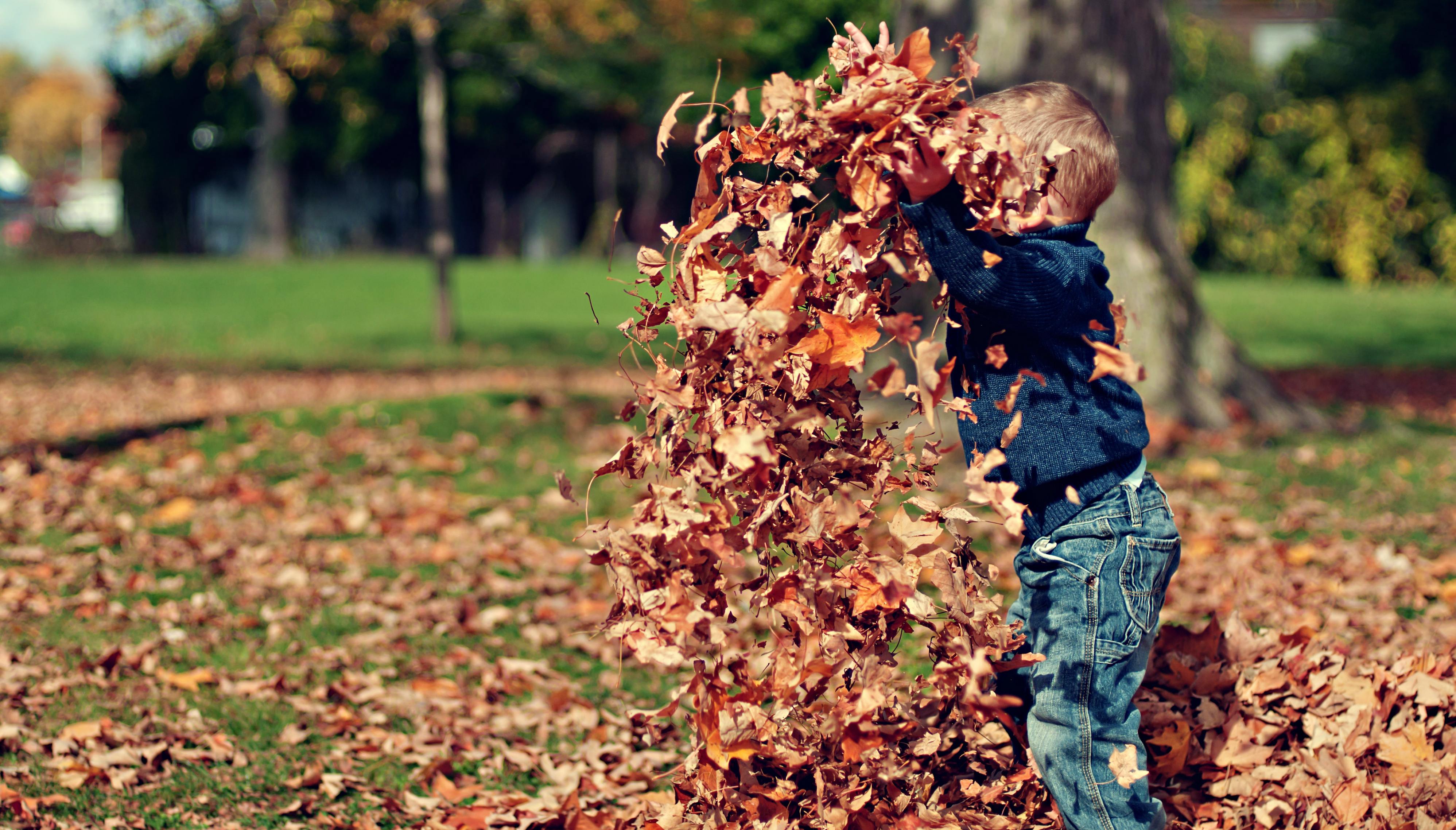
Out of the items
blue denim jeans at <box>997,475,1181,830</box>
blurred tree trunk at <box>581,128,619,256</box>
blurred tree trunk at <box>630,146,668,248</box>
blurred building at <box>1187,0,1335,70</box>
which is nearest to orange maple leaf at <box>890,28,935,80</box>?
blue denim jeans at <box>997,475,1181,830</box>

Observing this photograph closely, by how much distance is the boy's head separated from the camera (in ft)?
7.44

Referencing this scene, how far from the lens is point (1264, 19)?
3912 cm

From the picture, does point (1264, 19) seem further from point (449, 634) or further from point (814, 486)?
point (814, 486)

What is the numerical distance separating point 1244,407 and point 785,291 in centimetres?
631

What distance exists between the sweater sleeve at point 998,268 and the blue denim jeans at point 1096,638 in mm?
404

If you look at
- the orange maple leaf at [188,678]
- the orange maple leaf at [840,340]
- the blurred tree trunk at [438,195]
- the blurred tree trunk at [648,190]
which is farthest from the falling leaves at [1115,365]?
the blurred tree trunk at [648,190]

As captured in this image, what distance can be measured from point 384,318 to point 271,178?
58.3ft

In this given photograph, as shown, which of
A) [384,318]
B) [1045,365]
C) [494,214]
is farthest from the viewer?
[494,214]

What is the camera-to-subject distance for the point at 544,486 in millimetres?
6691

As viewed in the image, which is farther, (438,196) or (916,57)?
(438,196)

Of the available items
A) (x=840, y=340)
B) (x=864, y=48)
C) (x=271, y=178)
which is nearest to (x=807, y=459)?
(x=840, y=340)

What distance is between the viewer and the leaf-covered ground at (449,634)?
2.92 meters

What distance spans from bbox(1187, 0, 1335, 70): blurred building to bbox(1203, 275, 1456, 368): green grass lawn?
19156 mm

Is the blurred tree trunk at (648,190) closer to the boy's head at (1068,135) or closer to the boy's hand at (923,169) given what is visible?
the boy's head at (1068,135)
